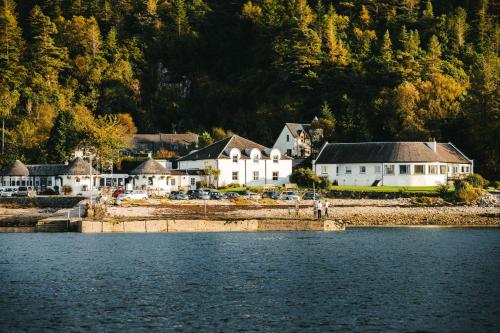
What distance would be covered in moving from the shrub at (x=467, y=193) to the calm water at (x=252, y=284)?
793 inches

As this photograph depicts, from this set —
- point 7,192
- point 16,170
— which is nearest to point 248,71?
point 16,170

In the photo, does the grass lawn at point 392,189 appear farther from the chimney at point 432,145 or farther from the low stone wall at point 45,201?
the low stone wall at point 45,201

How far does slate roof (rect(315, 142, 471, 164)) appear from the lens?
95.9 metres

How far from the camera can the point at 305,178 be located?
97.2 m

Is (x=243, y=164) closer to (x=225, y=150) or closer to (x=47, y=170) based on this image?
(x=225, y=150)

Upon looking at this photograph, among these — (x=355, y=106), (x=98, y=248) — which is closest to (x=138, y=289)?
(x=98, y=248)

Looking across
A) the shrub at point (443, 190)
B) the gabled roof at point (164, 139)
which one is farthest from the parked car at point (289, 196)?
the gabled roof at point (164, 139)

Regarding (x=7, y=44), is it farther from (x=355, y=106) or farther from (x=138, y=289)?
(x=138, y=289)

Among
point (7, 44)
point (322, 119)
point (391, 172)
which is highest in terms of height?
Answer: point (7, 44)

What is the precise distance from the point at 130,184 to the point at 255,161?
16922 mm

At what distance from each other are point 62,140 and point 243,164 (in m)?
31.3

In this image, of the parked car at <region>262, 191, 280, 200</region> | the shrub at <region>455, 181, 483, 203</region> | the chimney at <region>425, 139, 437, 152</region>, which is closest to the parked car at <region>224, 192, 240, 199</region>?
the parked car at <region>262, 191, 280, 200</region>

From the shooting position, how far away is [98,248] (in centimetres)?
5731

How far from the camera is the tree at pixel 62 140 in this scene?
11481 centimetres
